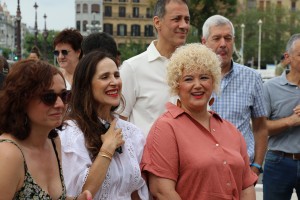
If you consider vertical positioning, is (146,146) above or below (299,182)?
above

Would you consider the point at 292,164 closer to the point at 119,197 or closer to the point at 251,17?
the point at 119,197

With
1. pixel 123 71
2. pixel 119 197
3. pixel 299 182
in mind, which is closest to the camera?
pixel 119 197

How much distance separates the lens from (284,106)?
18.6 ft

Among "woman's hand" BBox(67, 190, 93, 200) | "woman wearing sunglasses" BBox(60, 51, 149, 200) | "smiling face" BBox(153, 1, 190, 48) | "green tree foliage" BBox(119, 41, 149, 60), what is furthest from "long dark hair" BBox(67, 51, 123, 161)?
"green tree foliage" BBox(119, 41, 149, 60)

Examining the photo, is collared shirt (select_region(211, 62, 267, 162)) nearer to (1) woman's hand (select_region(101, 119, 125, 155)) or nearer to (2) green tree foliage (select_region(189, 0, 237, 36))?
(1) woman's hand (select_region(101, 119, 125, 155))

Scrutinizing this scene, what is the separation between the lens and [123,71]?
4.76 metres

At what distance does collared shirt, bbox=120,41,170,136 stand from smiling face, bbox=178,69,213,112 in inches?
27.2

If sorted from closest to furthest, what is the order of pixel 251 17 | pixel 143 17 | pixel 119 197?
pixel 119 197 < pixel 251 17 < pixel 143 17

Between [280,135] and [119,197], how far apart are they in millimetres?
2528

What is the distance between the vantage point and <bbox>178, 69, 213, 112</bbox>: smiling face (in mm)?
3932

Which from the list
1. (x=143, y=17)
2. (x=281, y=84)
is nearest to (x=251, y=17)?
(x=143, y=17)

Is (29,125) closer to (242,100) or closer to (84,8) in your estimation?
(242,100)

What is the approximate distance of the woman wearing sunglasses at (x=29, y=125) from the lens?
2.87m

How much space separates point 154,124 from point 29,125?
1115mm
